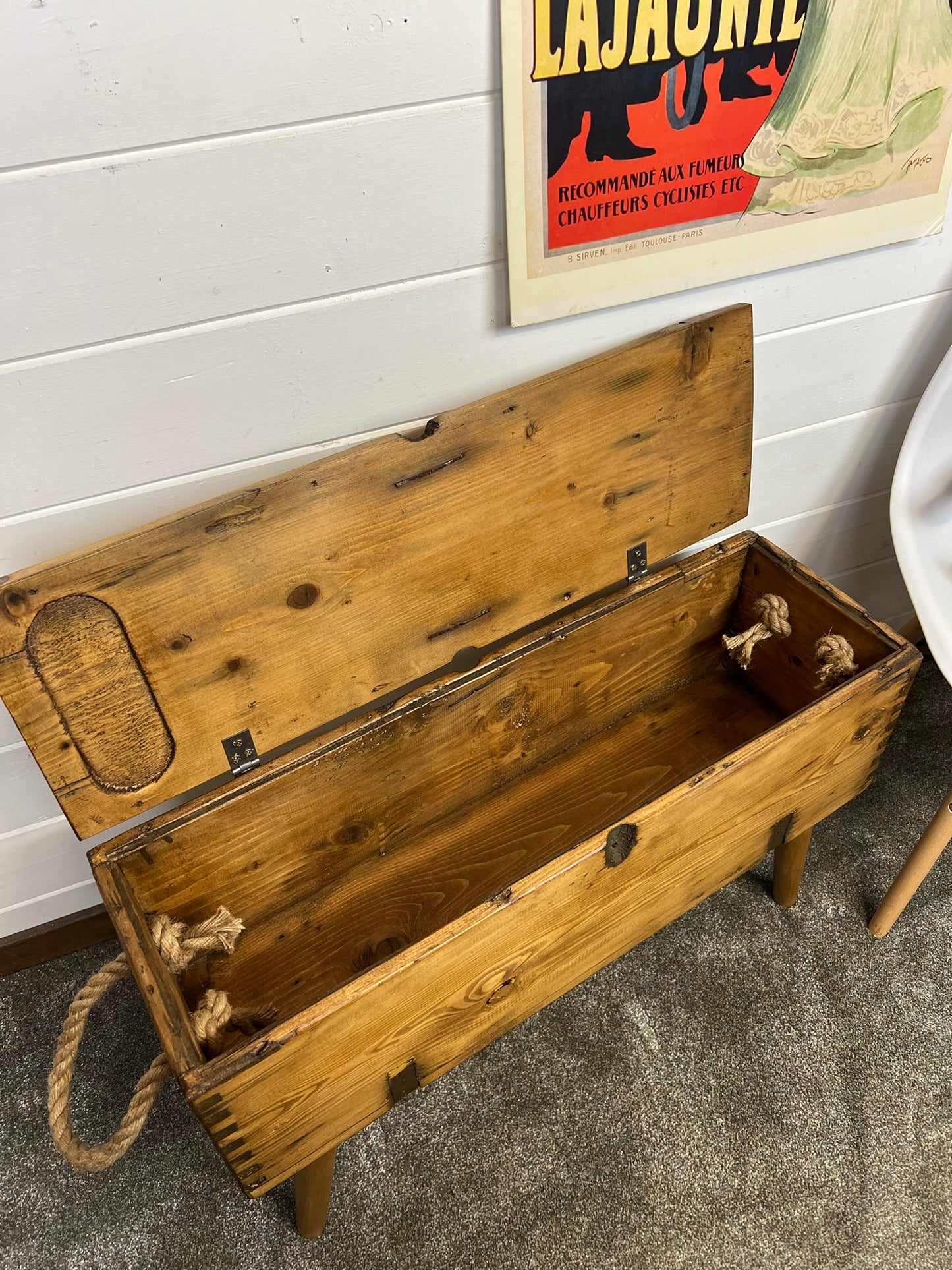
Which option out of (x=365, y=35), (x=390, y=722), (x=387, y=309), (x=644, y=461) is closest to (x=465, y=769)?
(x=390, y=722)

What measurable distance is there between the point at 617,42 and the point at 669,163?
126mm

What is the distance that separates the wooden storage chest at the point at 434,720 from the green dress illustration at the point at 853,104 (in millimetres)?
150

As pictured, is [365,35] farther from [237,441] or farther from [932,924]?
[932,924]

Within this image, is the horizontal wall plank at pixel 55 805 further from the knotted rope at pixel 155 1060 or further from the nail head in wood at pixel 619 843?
the nail head in wood at pixel 619 843

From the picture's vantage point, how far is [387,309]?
34.0 inches

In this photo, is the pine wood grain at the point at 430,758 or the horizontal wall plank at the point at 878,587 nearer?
the pine wood grain at the point at 430,758

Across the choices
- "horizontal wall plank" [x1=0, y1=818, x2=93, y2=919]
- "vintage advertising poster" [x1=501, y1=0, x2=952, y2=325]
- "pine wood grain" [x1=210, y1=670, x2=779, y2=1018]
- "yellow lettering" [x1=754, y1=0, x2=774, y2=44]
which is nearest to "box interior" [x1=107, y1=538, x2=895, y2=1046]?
"pine wood grain" [x1=210, y1=670, x2=779, y2=1018]

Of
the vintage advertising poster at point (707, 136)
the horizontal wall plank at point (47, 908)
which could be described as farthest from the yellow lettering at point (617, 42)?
the horizontal wall plank at point (47, 908)

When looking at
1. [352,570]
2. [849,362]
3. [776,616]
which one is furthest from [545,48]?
[776,616]

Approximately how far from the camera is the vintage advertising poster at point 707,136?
2.60ft

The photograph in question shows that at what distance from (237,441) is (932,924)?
1.11m

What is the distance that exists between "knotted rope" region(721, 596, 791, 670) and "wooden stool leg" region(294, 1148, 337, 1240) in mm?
757

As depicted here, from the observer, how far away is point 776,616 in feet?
3.81

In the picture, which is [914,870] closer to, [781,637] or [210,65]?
[781,637]
